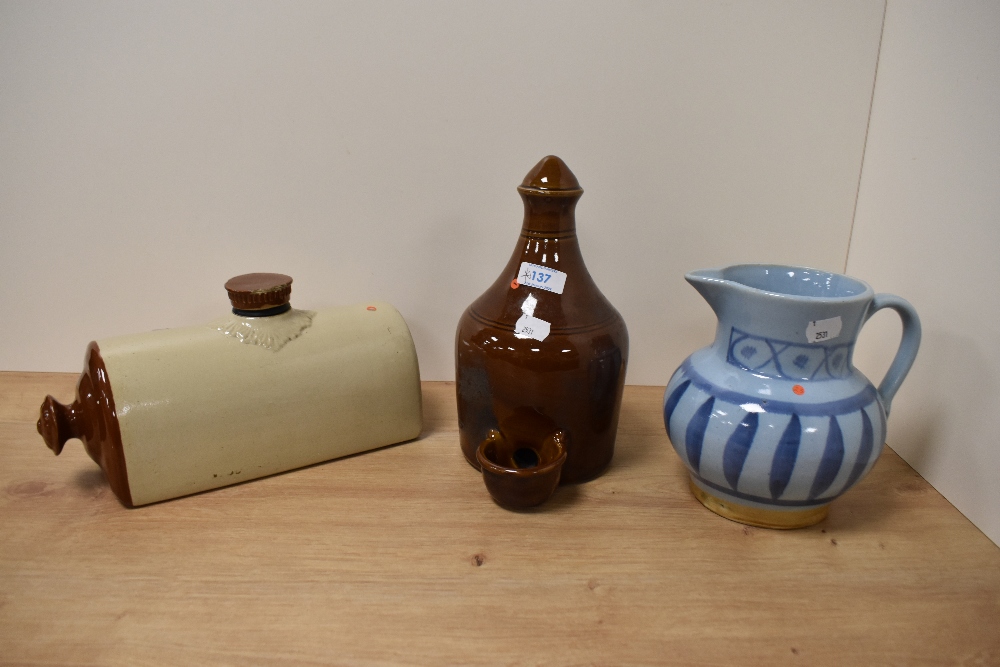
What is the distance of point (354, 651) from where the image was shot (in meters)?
0.54

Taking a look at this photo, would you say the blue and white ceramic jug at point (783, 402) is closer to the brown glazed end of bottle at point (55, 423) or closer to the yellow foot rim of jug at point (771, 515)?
the yellow foot rim of jug at point (771, 515)

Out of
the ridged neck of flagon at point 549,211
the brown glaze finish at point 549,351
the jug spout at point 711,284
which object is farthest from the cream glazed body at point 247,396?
the jug spout at point 711,284

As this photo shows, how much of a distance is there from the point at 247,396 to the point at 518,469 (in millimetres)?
325

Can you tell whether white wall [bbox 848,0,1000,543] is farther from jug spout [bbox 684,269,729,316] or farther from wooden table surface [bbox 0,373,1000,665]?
jug spout [bbox 684,269,729,316]

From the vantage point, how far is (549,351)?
71 centimetres

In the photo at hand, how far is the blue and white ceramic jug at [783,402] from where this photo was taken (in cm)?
63

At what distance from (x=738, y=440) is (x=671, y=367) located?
411 millimetres

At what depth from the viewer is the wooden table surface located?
1.80ft

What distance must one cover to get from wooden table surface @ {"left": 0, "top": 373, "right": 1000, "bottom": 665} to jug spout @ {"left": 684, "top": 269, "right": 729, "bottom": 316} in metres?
0.24

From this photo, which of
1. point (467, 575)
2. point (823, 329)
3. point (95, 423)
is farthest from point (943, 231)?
point (95, 423)

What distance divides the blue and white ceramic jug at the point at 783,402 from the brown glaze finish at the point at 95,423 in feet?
2.00

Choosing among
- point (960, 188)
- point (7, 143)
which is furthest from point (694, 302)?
point (7, 143)

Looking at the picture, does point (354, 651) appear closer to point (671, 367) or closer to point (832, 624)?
point (832, 624)

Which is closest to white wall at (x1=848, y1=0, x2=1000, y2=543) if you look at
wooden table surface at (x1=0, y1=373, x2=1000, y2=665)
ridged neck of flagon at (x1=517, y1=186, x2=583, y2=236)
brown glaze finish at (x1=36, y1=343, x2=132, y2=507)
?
wooden table surface at (x1=0, y1=373, x2=1000, y2=665)
